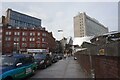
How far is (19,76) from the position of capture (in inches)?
393

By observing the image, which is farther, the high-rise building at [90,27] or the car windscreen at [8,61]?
the high-rise building at [90,27]

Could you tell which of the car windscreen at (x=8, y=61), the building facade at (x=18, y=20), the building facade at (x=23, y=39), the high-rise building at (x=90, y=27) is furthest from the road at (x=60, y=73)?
the building facade at (x=18, y=20)

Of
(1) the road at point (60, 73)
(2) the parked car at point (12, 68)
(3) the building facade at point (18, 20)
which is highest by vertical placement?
(3) the building facade at point (18, 20)

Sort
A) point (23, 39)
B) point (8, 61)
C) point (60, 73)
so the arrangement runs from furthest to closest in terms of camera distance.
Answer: point (23, 39), point (60, 73), point (8, 61)

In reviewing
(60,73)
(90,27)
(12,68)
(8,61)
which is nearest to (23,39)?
(90,27)

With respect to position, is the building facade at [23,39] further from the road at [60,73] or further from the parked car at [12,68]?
the parked car at [12,68]

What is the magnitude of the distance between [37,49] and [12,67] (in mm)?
78635

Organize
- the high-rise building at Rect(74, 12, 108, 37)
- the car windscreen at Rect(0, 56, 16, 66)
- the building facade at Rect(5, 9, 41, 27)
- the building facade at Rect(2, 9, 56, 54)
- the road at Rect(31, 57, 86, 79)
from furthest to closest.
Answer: the building facade at Rect(5, 9, 41, 27)
the building facade at Rect(2, 9, 56, 54)
the high-rise building at Rect(74, 12, 108, 37)
the road at Rect(31, 57, 86, 79)
the car windscreen at Rect(0, 56, 16, 66)

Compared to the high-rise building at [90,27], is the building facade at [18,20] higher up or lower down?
higher up

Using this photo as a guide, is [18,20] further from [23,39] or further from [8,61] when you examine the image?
[8,61]

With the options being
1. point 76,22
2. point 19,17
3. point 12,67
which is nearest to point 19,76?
point 12,67

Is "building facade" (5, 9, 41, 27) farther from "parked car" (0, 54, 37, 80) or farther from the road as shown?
"parked car" (0, 54, 37, 80)

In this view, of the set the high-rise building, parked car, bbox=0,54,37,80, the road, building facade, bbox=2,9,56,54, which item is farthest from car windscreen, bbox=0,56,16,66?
building facade, bbox=2,9,56,54

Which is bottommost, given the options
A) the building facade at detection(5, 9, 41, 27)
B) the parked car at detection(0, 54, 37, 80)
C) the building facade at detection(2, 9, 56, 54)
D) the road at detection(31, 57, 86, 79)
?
the road at detection(31, 57, 86, 79)
